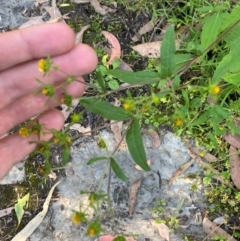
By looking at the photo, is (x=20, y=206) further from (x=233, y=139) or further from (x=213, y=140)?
(x=233, y=139)

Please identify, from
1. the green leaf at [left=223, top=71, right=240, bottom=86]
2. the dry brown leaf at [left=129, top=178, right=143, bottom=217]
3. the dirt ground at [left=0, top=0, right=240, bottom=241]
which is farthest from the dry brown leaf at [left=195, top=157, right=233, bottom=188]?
the green leaf at [left=223, top=71, right=240, bottom=86]

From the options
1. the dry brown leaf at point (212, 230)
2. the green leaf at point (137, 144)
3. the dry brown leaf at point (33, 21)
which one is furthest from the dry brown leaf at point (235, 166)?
the dry brown leaf at point (33, 21)

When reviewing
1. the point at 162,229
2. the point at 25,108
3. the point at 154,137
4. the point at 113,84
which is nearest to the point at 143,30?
the point at 113,84

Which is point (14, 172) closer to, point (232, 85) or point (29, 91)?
point (29, 91)

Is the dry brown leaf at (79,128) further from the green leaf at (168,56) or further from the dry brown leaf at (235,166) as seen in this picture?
the green leaf at (168,56)

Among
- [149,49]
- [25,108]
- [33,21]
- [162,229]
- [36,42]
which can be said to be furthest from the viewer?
[33,21]

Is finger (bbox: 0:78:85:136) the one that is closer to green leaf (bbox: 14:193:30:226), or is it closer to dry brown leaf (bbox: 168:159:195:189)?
green leaf (bbox: 14:193:30:226)

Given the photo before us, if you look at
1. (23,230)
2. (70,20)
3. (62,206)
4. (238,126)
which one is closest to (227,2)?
(238,126)
